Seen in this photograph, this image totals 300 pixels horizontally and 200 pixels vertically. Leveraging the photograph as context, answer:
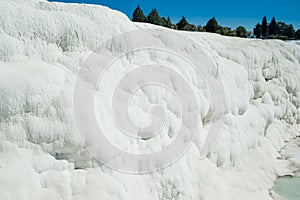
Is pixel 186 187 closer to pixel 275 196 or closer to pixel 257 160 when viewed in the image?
pixel 275 196

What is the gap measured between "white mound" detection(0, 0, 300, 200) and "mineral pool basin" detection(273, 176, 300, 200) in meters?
0.16

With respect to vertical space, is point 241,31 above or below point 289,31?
below

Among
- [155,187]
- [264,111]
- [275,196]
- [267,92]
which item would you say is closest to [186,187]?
[155,187]

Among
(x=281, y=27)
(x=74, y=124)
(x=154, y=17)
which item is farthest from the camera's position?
(x=281, y=27)

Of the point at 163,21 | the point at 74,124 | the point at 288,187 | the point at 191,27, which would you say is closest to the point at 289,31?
the point at 191,27

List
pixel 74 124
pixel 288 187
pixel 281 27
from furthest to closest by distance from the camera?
pixel 281 27 → pixel 288 187 → pixel 74 124

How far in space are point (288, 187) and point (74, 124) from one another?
3632 millimetres

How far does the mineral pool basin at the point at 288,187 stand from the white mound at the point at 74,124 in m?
0.16

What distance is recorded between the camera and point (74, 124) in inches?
105

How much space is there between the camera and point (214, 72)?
15.6ft

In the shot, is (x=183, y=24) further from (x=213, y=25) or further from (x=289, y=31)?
(x=289, y=31)

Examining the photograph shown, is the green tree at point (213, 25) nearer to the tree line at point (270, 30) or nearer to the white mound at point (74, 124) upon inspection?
the tree line at point (270, 30)

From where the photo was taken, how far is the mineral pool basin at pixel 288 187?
432 centimetres

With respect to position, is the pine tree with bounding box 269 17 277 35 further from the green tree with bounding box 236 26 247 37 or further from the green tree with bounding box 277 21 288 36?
the green tree with bounding box 236 26 247 37
